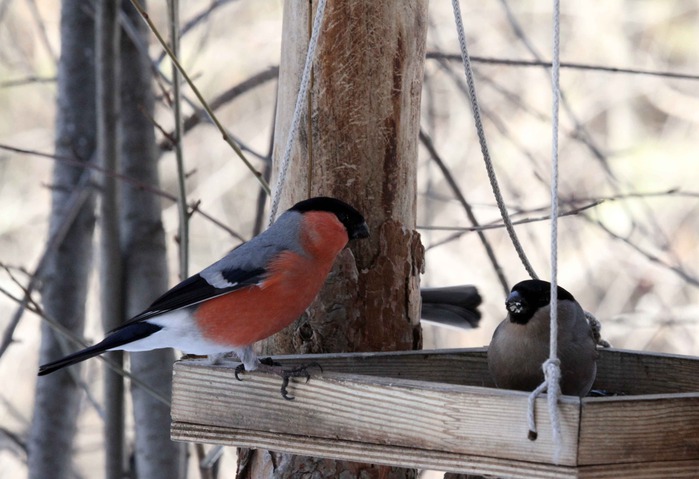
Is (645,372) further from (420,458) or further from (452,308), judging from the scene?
(420,458)

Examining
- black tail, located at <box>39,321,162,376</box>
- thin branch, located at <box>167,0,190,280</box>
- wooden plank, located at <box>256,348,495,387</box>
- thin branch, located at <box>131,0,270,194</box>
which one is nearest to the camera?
black tail, located at <box>39,321,162,376</box>

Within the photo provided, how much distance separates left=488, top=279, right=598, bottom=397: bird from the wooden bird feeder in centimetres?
23

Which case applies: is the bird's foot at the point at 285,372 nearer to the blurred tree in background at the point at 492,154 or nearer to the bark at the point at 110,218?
the bark at the point at 110,218

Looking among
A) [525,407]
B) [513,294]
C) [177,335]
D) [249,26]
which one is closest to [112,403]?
[177,335]

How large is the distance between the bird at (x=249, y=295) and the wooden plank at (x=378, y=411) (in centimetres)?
10

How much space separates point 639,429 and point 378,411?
0.45 metres

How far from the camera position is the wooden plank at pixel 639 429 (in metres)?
1.54

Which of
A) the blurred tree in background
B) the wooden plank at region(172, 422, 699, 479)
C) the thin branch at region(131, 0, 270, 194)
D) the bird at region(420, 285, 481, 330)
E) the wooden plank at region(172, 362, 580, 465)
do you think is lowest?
the wooden plank at region(172, 422, 699, 479)

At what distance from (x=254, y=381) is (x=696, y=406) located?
81 centimetres

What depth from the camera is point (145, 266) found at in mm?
2818

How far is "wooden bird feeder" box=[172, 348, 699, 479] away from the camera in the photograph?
1.56 metres

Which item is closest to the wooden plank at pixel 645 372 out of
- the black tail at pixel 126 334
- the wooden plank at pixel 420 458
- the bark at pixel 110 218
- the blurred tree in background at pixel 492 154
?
the wooden plank at pixel 420 458

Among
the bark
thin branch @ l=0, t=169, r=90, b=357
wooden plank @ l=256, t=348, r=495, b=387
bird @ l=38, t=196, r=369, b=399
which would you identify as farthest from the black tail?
thin branch @ l=0, t=169, r=90, b=357

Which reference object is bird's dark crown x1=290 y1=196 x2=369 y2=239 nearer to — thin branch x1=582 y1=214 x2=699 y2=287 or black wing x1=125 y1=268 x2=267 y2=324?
black wing x1=125 y1=268 x2=267 y2=324
